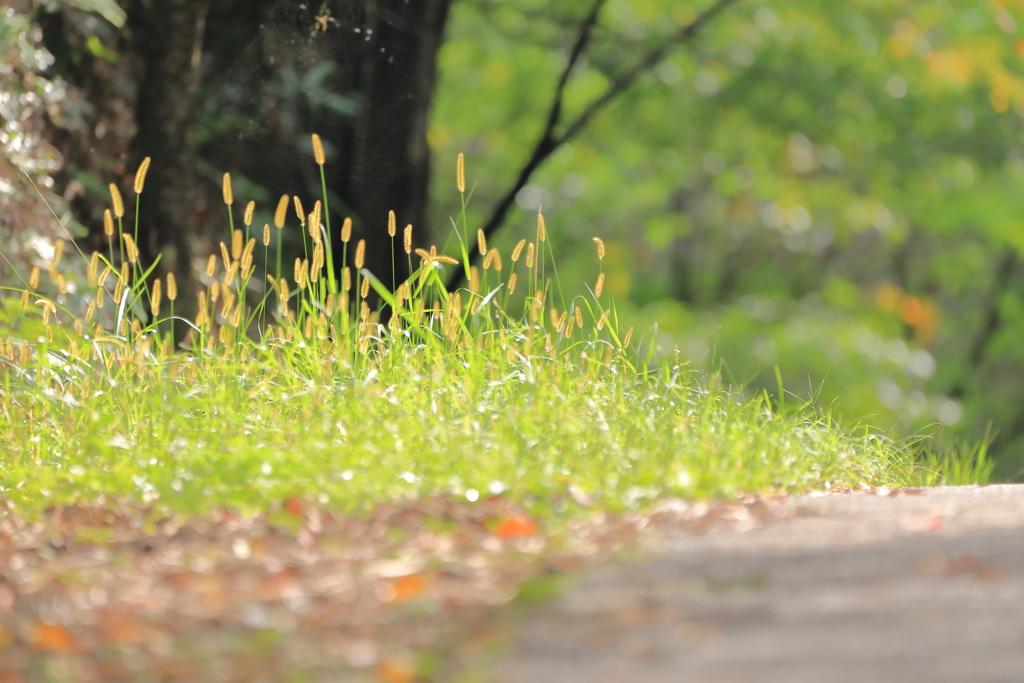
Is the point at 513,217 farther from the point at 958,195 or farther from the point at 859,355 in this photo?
the point at 958,195

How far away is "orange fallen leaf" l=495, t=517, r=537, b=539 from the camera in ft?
8.09

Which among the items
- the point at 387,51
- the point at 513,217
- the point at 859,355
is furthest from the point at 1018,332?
the point at 387,51

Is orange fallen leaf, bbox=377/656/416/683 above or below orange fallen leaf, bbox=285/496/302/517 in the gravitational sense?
above

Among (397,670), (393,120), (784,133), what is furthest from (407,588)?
(784,133)

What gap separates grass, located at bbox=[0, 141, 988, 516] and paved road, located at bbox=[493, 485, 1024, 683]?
18.9 inches

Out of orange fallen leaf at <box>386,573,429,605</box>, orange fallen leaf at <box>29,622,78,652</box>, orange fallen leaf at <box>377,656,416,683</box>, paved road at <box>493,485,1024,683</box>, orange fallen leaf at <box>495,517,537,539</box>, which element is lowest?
orange fallen leaf at <box>29,622,78,652</box>

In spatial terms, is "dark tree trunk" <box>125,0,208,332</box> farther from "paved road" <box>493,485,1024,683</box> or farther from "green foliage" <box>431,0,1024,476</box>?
"paved road" <box>493,485,1024,683</box>

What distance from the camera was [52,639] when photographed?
6.37 feet

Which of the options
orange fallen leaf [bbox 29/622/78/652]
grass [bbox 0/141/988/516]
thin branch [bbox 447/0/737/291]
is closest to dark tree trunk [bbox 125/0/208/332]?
grass [bbox 0/141/988/516]

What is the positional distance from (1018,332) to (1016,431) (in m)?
1.28

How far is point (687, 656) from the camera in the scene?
181 centimetres

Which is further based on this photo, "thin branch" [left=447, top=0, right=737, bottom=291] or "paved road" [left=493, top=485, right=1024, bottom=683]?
"thin branch" [left=447, top=0, right=737, bottom=291]

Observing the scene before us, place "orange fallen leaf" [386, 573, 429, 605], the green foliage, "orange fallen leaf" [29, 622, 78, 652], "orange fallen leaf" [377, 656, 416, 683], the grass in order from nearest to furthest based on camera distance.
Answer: "orange fallen leaf" [377, 656, 416, 683], "orange fallen leaf" [29, 622, 78, 652], "orange fallen leaf" [386, 573, 429, 605], the grass, the green foliage

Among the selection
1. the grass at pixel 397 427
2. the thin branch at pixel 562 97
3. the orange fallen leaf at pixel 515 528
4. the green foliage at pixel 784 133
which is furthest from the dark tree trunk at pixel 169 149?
the orange fallen leaf at pixel 515 528
